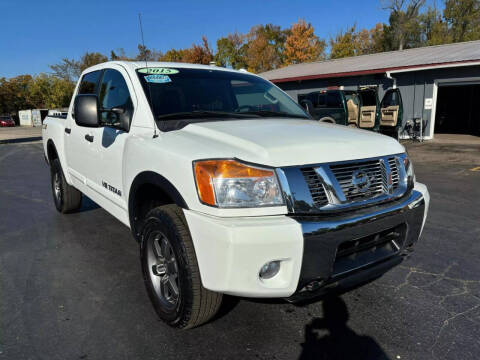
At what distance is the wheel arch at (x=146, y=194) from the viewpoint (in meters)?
2.32

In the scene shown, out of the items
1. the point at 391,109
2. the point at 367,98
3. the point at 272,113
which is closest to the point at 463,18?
the point at 367,98

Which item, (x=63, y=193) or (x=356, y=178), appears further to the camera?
(x=63, y=193)

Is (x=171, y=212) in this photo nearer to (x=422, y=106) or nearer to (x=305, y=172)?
(x=305, y=172)

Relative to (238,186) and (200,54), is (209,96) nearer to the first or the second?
(238,186)

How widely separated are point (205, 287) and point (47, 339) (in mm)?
1165

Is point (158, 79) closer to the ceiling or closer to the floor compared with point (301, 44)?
closer to the floor

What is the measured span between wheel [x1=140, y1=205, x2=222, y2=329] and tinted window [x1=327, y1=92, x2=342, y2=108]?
11.5 m

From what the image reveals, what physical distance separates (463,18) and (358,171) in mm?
49032

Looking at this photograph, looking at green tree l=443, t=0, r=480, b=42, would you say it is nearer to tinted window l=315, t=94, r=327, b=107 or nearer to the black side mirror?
tinted window l=315, t=94, r=327, b=107

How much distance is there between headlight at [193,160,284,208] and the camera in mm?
2008

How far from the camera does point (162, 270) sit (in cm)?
261

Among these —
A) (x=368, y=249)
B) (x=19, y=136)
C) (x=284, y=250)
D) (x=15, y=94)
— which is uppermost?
(x=15, y=94)

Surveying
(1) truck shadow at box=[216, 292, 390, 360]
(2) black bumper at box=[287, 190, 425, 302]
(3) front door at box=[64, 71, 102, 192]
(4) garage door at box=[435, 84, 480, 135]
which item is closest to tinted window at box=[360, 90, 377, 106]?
(4) garage door at box=[435, 84, 480, 135]

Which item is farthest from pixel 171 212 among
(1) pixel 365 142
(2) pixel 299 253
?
(1) pixel 365 142
